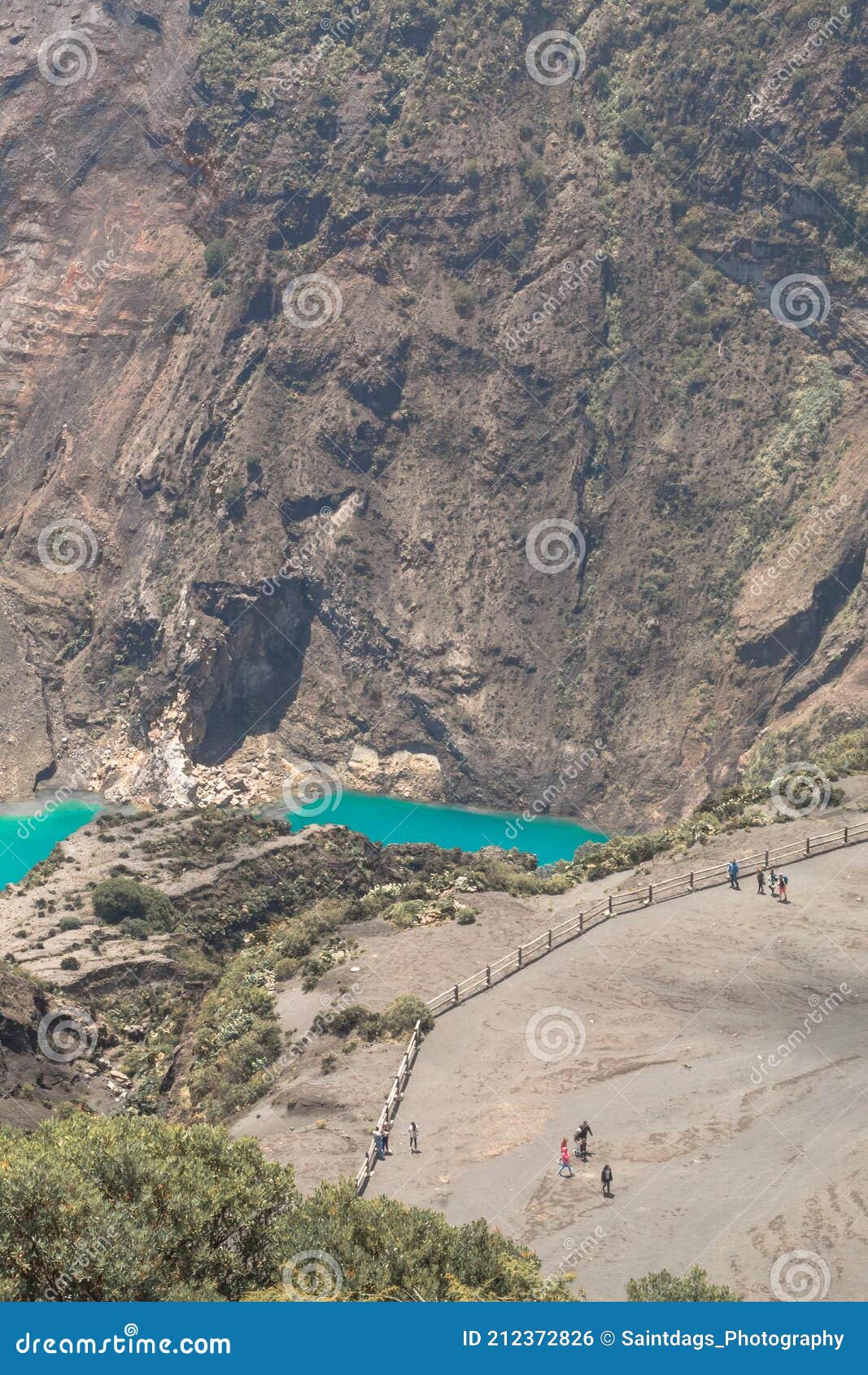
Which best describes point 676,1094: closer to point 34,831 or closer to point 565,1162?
point 565,1162

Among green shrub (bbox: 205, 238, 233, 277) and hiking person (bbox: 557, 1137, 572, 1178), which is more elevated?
green shrub (bbox: 205, 238, 233, 277)

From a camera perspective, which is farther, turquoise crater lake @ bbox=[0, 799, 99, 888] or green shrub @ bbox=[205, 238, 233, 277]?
green shrub @ bbox=[205, 238, 233, 277]

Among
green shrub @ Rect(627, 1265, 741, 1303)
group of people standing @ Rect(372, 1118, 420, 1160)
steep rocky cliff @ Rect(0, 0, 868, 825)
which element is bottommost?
group of people standing @ Rect(372, 1118, 420, 1160)

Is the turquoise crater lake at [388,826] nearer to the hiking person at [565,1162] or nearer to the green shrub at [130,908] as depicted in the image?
the green shrub at [130,908]

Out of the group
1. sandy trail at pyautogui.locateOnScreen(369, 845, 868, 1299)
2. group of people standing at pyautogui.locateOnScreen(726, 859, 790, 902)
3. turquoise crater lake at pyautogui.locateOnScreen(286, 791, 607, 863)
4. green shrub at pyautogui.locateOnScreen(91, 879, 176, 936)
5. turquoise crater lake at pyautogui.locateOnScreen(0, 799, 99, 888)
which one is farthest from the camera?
turquoise crater lake at pyautogui.locateOnScreen(286, 791, 607, 863)

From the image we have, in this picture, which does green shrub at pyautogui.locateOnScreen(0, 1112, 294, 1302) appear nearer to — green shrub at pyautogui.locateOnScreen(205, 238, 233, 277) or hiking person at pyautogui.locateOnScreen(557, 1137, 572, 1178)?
hiking person at pyautogui.locateOnScreen(557, 1137, 572, 1178)

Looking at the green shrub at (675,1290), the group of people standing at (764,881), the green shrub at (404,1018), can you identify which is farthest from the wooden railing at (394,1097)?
the group of people standing at (764,881)

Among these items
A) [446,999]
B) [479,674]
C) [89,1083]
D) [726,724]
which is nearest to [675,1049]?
[446,999]

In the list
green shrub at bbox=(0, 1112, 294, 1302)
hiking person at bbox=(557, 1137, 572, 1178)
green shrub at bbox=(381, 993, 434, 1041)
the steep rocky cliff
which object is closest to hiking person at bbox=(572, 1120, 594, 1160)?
hiking person at bbox=(557, 1137, 572, 1178)
